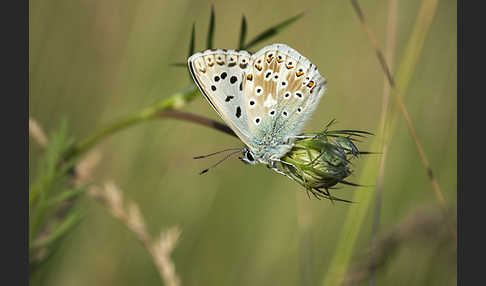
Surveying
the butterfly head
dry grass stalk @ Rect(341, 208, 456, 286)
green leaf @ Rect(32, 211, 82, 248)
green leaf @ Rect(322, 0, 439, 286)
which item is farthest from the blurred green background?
the butterfly head

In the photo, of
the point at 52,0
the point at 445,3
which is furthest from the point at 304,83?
the point at 445,3

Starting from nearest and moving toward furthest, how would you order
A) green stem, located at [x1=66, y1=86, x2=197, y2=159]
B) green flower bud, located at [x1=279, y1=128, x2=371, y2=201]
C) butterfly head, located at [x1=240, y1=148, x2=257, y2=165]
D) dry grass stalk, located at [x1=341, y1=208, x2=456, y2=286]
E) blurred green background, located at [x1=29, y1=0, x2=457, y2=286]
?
green flower bud, located at [x1=279, y1=128, x2=371, y2=201] → butterfly head, located at [x1=240, y1=148, x2=257, y2=165] → green stem, located at [x1=66, y1=86, x2=197, y2=159] → dry grass stalk, located at [x1=341, y1=208, x2=456, y2=286] → blurred green background, located at [x1=29, y1=0, x2=457, y2=286]

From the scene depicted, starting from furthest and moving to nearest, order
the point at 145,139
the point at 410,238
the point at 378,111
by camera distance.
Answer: the point at 378,111, the point at 145,139, the point at 410,238

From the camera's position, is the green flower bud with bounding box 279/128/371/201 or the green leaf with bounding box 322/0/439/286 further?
the green leaf with bounding box 322/0/439/286

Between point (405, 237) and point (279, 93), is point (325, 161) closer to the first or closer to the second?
point (279, 93)

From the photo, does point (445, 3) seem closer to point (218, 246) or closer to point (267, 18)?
point (267, 18)

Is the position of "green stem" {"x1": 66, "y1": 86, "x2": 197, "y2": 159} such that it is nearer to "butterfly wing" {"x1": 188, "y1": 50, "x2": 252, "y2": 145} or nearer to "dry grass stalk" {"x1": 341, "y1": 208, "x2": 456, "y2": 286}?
"butterfly wing" {"x1": 188, "y1": 50, "x2": 252, "y2": 145}
